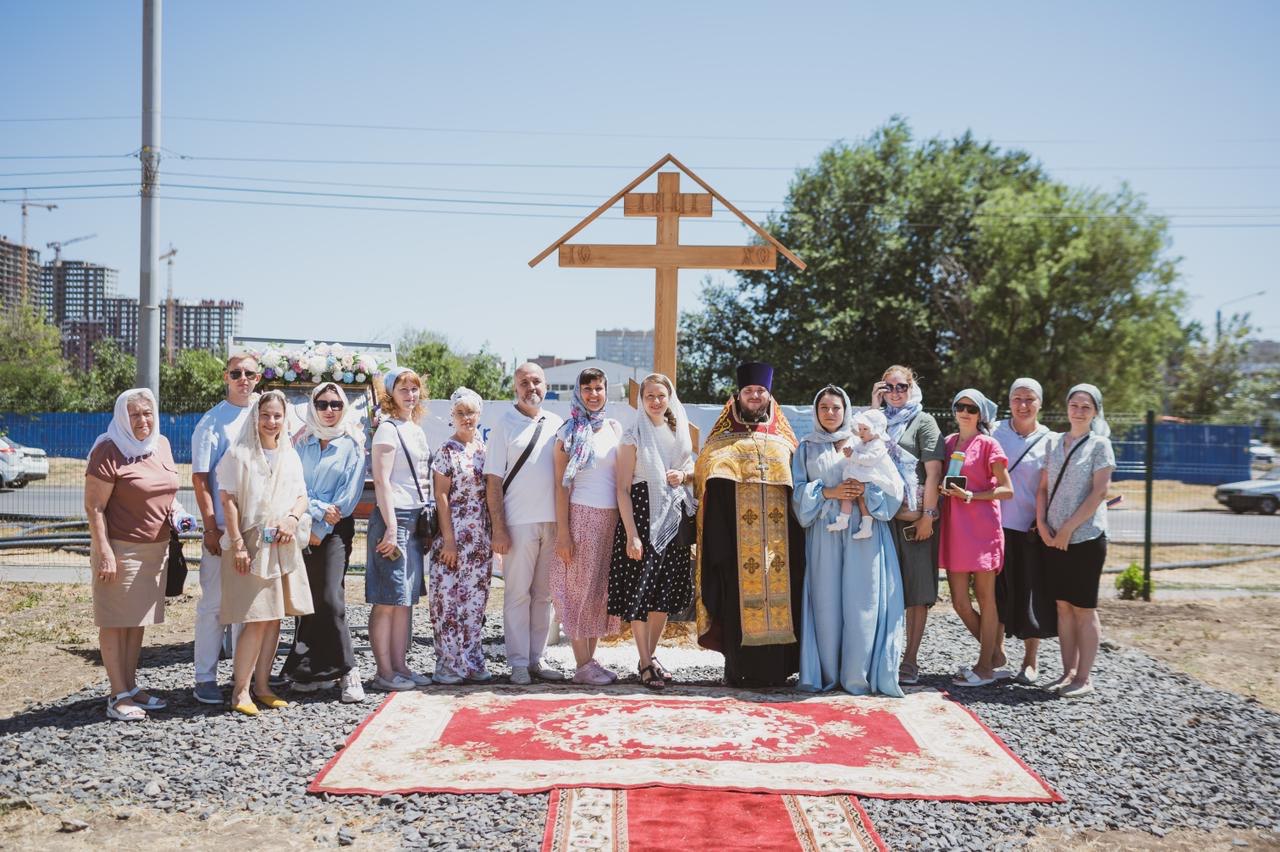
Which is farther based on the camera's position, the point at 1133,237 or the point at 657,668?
the point at 1133,237

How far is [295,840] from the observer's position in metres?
3.83

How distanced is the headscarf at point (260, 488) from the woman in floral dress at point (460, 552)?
0.89 m

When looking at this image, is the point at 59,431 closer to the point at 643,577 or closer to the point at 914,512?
the point at 643,577

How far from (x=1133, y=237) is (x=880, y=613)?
22.5m

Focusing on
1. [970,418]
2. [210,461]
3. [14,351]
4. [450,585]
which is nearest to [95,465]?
[210,461]

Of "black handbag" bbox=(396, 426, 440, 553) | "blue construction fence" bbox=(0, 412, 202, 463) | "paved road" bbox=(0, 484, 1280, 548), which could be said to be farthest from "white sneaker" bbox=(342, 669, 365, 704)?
"blue construction fence" bbox=(0, 412, 202, 463)

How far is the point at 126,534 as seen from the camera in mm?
5250

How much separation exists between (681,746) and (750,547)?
1490 mm

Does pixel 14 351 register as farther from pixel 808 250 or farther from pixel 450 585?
pixel 450 585

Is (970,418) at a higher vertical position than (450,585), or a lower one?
higher

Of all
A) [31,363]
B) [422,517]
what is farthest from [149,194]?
[31,363]

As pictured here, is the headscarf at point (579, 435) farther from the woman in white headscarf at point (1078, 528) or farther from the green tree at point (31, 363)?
the green tree at point (31, 363)

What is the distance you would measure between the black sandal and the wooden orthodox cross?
2447 millimetres

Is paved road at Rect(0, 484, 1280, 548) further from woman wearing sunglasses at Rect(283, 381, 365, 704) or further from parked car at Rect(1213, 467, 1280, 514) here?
woman wearing sunglasses at Rect(283, 381, 365, 704)
